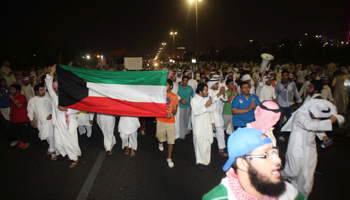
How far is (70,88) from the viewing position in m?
4.32

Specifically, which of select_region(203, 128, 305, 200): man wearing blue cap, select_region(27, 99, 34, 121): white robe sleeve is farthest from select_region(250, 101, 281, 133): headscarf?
select_region(27, 99, 34, 121): white robe sleeve

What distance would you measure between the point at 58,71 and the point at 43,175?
2.44 meters

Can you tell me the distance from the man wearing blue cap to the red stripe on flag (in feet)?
10.1

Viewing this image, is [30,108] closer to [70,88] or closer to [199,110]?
[70,88]

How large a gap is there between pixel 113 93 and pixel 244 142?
12.0 ft

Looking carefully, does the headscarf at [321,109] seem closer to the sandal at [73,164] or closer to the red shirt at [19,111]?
the sandal at [73,164]

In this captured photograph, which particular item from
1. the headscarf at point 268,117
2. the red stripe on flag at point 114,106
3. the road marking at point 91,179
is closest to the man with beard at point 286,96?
the headscarf at point 268,117

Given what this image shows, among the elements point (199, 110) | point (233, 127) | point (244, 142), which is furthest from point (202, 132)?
point (244, 142)

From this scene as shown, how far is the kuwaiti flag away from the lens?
430 centimetres

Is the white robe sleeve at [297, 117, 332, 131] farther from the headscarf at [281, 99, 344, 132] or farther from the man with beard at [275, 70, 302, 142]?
the man with beard at [275, 70, 302, 142]

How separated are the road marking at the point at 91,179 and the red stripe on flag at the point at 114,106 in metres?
1.41

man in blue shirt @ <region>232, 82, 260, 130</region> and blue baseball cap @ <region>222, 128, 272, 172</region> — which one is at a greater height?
blue baseball cap @ <region>222, 128, 272, 172</region>

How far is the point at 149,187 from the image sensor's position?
12.1ft

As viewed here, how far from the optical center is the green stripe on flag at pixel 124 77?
A: 173 inches
